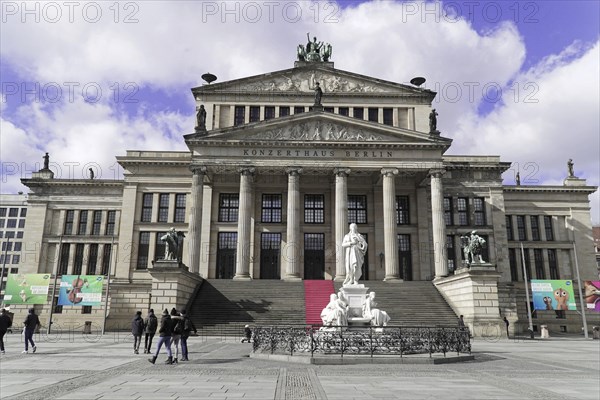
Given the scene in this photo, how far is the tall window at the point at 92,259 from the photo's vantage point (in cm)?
5409

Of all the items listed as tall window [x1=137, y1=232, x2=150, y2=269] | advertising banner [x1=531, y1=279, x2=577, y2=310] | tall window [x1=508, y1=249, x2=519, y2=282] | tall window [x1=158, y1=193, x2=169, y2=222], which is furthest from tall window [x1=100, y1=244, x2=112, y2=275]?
tall window [x1=508, y1=249, x2=519, y2=282]

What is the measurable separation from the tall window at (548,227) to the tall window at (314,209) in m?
28.0

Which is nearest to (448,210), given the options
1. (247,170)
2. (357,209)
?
(357,209)

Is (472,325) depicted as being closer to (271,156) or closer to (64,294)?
(271,156)

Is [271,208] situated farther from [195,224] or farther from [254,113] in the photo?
[254,113]

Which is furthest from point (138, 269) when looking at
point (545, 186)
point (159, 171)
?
point (545, 186)

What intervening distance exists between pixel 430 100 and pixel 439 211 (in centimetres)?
1561

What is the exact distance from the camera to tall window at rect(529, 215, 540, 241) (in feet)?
187

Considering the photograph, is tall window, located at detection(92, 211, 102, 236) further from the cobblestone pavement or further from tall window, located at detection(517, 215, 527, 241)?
tall window, located at detection(517, 215, 527, 241)

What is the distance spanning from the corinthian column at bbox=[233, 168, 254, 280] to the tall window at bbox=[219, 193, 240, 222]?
246 inches

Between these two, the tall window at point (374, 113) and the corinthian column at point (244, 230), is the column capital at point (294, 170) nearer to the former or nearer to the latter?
the corinthian column at point (244, 230)

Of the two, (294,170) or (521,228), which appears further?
(521,228)

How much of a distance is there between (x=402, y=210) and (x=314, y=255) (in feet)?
35.1

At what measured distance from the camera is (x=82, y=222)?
55531 mm
